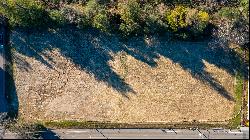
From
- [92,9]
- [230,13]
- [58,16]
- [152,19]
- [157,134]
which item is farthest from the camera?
[157,134]

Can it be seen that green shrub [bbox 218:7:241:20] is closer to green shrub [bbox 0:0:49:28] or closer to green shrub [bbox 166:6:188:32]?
green shrub [bbox 166:6:188:32]

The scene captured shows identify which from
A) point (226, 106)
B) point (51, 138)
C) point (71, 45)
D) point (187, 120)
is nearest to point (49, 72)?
point (71, 45)

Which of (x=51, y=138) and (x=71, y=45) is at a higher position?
(x=71, y=45)

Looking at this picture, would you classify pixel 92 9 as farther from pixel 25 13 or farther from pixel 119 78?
pixel 119 78

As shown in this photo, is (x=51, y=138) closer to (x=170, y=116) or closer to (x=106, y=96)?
(x=106, y=96)

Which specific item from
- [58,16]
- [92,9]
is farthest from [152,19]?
[58,16]

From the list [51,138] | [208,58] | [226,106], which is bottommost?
[51,138]

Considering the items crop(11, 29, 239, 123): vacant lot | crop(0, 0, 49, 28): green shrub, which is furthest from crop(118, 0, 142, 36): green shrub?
crop(0, 0, 49, 28): green shrub
